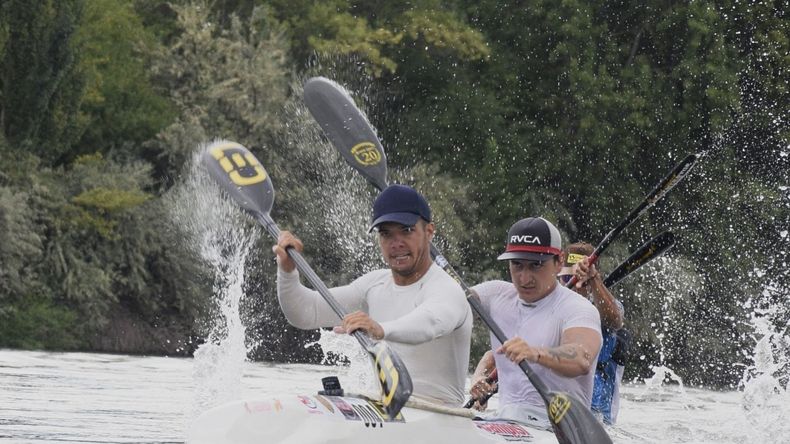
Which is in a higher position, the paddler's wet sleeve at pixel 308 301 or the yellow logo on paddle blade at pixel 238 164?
the yellow logo on paddle blade at pixel 238 164

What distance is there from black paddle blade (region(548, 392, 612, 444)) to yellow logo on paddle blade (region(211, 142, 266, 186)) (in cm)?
180

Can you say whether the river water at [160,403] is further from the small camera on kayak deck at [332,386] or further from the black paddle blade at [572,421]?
the small camera on kayak deck at [332,386]

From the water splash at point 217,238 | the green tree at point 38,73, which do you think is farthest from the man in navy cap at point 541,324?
A: the green tree at point 38,73

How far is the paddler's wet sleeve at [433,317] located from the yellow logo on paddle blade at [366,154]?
2.06 m

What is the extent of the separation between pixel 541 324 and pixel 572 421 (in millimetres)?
513

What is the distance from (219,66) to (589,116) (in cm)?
636

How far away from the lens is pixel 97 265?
21219 mm

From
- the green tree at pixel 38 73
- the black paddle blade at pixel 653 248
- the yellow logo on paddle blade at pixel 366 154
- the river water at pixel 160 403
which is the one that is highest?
the green tree at pixel 38 73

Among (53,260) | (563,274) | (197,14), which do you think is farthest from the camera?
(197,14)

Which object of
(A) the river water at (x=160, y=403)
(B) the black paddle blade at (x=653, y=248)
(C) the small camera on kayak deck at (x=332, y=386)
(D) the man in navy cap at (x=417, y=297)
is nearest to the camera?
(C) the small camera on kayak deck at (x=332, y=386)

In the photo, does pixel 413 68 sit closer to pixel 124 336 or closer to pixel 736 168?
pixel 736 168

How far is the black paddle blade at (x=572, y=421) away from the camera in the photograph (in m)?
5.68

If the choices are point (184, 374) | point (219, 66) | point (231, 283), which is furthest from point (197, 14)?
point (184, 374)

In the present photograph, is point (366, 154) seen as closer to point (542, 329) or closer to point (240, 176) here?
point (240, 176)
